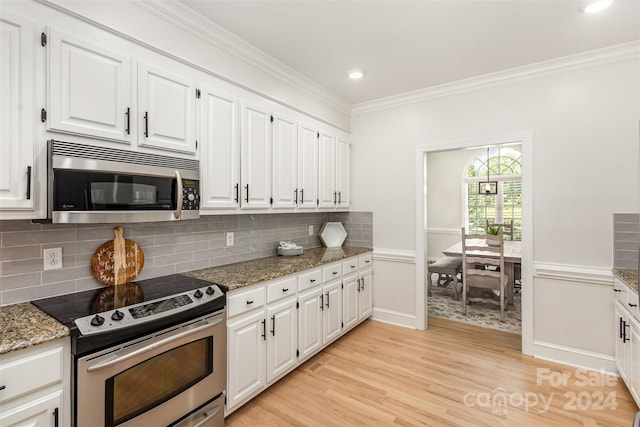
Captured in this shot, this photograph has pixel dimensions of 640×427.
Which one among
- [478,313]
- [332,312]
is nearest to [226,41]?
[332,312]

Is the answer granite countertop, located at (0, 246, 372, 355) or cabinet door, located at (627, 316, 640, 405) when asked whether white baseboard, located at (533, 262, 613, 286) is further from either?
granite countertop, located at (0, 246, 372, 355)

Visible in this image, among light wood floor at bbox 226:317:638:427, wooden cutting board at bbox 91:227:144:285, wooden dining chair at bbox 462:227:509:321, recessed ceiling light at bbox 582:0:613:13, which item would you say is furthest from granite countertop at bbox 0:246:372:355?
recessed ceiling light at bbox 582:0:613:13

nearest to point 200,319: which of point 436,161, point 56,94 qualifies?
point 56,94

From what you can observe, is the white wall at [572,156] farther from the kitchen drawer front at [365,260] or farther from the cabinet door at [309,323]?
the cabinet door at [309,323]

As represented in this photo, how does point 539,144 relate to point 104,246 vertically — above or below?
above

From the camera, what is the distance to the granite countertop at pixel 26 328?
1229 millimetres

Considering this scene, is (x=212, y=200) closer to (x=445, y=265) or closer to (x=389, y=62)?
(x=389, y=62)

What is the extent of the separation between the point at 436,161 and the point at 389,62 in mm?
4556

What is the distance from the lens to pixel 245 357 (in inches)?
86.7

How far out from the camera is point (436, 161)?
23.1ft

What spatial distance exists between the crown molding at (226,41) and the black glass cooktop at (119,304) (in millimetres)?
1576

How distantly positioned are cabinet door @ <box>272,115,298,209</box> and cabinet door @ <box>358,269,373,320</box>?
1.31 m

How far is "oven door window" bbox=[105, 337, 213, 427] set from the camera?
4.90ft

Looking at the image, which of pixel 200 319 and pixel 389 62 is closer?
pixel 200 319
